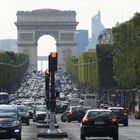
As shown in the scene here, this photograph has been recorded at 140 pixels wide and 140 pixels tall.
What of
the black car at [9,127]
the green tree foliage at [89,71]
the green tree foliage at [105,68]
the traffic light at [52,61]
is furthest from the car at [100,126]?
the green tree foliage at [89,71]

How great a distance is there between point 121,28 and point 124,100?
22.2 meters

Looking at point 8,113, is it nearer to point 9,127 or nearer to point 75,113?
point 9,127

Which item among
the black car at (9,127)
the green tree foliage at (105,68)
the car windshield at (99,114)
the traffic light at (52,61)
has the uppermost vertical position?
the green tree foliage at (105,68)

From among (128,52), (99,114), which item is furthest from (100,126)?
(128,52)

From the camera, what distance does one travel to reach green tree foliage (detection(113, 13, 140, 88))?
337 feet

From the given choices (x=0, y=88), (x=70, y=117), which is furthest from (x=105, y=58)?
(x=70, y=117)

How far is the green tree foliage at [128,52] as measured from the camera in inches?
4040

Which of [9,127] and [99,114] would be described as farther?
[99,114]

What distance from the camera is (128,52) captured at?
358 feet

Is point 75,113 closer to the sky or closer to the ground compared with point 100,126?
closer to the sky

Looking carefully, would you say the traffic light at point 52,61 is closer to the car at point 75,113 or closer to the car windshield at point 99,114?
the car windshield at point 99,114

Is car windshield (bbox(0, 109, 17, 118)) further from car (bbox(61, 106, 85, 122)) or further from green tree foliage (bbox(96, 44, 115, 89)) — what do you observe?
green tree foliage (bbox(96, 44, 115, 89))

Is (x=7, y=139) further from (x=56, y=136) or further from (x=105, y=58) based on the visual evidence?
(x=105, y=58)

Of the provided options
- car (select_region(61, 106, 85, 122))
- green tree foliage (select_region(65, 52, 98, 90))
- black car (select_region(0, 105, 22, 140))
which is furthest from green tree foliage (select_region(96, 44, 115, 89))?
black car (select_region(0, 105, 22, 140))
